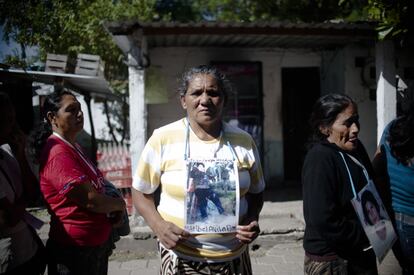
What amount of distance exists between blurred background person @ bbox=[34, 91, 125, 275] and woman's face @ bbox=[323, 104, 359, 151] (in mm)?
1403

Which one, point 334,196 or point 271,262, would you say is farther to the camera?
point 271,262

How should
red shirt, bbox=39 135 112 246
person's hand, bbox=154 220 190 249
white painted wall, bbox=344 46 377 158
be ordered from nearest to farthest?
person's hand, bbox=154 220 190 249 → red shirt, bbox=39 135 112 246 → white painted wall, bbox=344 46 377 158

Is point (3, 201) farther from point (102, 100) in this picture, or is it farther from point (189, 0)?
point (189, 0)

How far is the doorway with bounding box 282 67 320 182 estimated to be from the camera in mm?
8883

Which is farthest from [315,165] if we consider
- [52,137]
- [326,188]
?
[52,137]

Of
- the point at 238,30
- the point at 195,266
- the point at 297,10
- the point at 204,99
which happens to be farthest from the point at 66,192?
the point at 297,10

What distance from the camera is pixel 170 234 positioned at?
203 cm

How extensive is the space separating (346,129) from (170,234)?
118 centimetres

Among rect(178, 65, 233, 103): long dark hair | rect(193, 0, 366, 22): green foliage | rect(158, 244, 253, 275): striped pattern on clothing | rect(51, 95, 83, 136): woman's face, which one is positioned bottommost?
rect(158, 244, 253, 275): striped pattern on clothing

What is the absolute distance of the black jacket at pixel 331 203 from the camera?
2.21m

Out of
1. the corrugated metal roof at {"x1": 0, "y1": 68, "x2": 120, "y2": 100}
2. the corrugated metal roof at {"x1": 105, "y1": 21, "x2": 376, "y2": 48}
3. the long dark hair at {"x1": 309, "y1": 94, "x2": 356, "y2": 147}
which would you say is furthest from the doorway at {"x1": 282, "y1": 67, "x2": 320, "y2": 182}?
the long dark hair at {"x1": 309, "y1": 94, "x2": 356, "y2": 147}

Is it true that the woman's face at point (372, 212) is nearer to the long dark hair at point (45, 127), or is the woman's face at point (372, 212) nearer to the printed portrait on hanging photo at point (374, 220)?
the printed portrait on hanging photo at point (374, 220)

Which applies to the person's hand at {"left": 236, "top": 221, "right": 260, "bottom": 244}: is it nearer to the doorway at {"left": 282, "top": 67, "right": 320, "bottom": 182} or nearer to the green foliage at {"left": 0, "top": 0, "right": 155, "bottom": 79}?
the green foliage at {"left": 0, "top": 0, "right": 155, "bottom": 79}

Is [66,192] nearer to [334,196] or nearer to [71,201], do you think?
[71,201]
